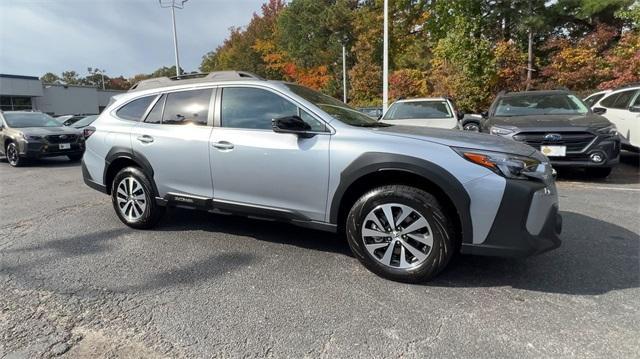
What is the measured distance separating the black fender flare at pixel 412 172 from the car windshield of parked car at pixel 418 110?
576cm

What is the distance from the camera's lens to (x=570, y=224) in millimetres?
4359

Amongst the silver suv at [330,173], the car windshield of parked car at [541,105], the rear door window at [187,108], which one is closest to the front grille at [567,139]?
the car windshield of parked car at [541,105]

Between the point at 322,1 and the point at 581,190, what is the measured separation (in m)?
37.5

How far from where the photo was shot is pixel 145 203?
4273 millimetres

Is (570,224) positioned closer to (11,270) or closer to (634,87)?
(11,270)

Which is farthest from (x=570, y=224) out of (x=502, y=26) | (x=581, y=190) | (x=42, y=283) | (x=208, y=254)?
(x=502, y=26)

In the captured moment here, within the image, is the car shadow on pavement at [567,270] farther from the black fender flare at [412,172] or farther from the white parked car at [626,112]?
the white parked car at [626,112]

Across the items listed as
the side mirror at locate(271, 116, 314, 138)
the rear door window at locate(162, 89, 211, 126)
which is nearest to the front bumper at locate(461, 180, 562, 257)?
the side mirror at locate(271, 116, 314, 138)

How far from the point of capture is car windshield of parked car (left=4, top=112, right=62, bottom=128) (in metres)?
10.7

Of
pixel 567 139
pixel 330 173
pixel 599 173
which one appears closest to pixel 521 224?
pixel 330 173

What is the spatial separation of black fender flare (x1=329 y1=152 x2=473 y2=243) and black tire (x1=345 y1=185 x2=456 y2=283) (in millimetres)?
122

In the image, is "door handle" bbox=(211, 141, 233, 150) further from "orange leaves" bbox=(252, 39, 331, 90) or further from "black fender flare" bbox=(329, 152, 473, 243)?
"orange leaves" bbox=(252, 39, 331, 90)

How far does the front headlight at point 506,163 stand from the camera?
2.77 metres

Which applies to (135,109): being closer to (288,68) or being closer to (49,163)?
(49,163)
